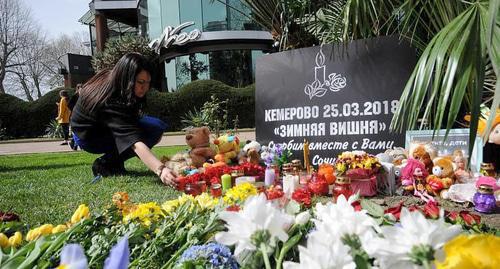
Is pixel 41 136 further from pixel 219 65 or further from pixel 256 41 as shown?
pixel 256 41

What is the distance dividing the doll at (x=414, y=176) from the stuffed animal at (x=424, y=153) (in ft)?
0.36

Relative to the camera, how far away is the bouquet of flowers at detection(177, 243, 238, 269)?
66 centimetres

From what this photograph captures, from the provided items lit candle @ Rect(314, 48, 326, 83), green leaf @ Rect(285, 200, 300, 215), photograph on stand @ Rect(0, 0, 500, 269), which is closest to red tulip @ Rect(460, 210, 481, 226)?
photograph on stand @ Rect(0, 0, 500, 269)

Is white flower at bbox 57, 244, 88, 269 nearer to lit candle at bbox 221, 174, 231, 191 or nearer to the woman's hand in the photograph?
the woman's hand

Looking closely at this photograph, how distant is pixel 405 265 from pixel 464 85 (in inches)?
25.0

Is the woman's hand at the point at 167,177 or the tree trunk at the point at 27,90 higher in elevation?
the tree trunk at the point at 27,90

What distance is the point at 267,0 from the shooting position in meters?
4.11

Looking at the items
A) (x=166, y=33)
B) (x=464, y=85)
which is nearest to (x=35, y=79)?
(x=166, y=33)

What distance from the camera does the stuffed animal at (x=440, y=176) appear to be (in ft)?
8.05

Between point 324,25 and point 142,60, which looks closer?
point 142,60

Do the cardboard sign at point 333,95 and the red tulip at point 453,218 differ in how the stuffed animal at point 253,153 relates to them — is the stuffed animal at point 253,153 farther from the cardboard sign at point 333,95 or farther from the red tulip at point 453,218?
the red tulip at point 453,218

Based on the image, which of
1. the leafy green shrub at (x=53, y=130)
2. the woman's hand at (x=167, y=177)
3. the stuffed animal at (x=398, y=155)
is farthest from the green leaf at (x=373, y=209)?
the leafy green shrub at (x=53, y=130)

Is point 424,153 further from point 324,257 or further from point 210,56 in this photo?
point 210,56

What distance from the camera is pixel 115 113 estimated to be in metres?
3.10
